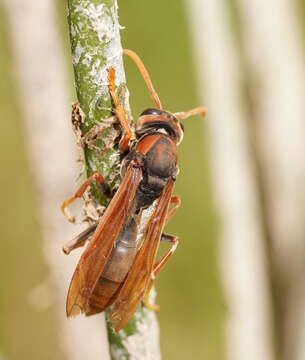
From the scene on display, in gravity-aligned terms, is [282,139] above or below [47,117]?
below

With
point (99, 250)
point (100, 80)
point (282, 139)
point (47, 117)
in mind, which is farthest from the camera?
point (282, 139)

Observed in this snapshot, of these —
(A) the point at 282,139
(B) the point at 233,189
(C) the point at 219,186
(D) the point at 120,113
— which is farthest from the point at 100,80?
(A) the point at 282,139

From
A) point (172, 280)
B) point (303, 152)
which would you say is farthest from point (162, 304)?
point (303, 152)

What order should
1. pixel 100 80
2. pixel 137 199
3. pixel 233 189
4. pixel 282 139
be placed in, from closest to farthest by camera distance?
pixel 100 80 → pixel 137 199 → pixel 233 189 → pixel 282 139

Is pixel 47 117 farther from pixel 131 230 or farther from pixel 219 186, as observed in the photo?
pixel 219 186

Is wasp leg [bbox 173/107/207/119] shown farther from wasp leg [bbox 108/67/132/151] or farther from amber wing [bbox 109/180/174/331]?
wasp leg [bbox 108/67/132/151]
